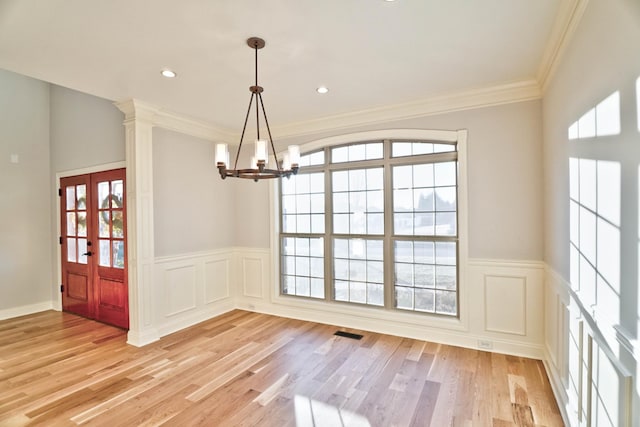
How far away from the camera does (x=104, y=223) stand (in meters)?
4.38

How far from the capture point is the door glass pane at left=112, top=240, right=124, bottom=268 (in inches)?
163

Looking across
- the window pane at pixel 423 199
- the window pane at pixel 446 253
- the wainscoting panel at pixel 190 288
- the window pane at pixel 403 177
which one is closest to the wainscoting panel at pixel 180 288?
the wainscoting panel at pixel 190 288

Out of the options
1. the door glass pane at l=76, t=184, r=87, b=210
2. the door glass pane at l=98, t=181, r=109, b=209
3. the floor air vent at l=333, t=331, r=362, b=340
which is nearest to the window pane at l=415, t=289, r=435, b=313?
the floor air vent at l=333, t=331, r=362, b=340

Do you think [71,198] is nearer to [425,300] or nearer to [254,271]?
[254,271]

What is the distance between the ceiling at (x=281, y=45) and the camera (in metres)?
2.01

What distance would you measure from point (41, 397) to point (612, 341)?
403 cm

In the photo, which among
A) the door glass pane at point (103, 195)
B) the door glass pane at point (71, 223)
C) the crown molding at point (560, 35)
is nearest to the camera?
the crown molding at point (560, 35)

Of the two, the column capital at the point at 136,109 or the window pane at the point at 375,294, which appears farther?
the window pane at the point at 375,294

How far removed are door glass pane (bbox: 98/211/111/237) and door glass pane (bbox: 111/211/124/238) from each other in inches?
5.4

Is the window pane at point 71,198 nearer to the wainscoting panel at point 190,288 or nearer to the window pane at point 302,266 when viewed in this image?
the wainscoting panel at point 190,288

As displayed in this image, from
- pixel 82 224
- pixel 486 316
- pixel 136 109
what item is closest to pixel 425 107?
pixel 486 316

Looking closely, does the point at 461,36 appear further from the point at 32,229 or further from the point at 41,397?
the point at 32,229

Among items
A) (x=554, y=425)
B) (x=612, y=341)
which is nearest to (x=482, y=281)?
(x=554, y=425)

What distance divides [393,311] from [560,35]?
126 inches
